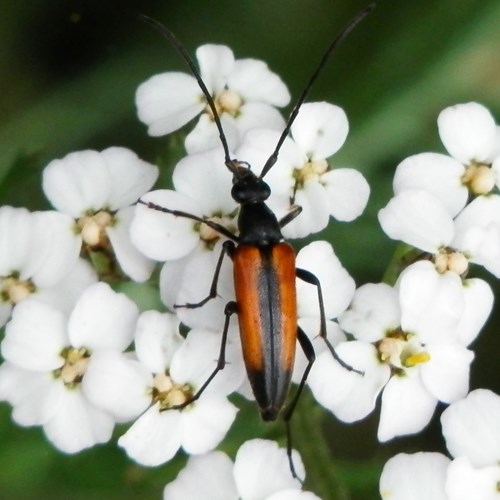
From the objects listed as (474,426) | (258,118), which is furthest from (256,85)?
(474,426)

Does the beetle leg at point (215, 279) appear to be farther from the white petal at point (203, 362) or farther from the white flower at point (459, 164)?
the white flower at point (459, 164)

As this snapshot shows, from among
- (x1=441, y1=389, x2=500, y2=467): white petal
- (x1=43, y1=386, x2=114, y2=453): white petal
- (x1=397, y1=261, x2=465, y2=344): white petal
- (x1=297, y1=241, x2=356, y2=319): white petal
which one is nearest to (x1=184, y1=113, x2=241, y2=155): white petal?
(x1=297, y1=241, x2=356, y2=319): white petal

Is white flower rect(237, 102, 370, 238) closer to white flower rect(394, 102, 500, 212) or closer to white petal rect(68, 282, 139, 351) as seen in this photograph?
white flower rect(394, 102, 500, 212)

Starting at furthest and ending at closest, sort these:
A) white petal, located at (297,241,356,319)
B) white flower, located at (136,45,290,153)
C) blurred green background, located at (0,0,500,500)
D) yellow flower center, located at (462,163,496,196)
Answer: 1. blurred green background, located at (0,0,500,500)
2. white flower, located at (136,45,290,153)
3. yellow flower center, located at (462,163,496,196)
4. white petal, located at (297,241,356,319)

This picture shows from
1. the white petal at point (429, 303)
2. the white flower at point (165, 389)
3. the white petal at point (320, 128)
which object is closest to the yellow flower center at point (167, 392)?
the white flower at point (165, 389)

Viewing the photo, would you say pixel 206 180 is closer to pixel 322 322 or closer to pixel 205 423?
pixel 322 322

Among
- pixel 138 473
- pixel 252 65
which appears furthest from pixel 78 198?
pixel 138 473

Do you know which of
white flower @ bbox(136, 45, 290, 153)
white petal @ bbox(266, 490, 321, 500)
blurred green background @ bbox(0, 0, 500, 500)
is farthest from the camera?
blurred green background @ bbox(0, 0, 500, 500)

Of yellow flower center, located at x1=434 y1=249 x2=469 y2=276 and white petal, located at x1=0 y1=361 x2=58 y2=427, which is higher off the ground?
yellow flower center, located at x1=434 y1=249 x2=469 y2=276
